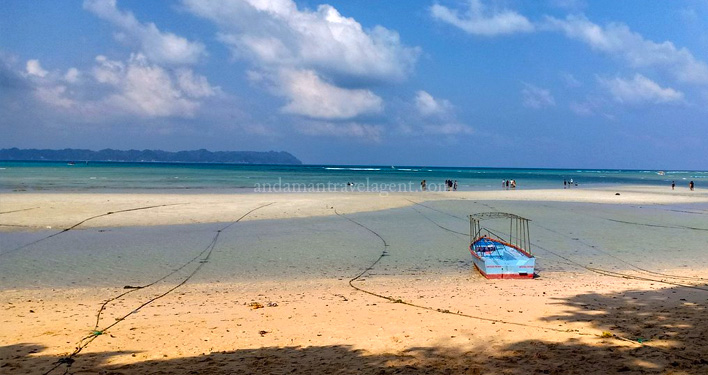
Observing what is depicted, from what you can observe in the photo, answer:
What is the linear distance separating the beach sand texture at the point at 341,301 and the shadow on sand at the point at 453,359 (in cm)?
3

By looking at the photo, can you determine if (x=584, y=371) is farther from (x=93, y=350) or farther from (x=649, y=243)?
(x=649, y=243)

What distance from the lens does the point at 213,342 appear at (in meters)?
7.89

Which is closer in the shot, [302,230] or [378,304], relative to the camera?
[378,304]

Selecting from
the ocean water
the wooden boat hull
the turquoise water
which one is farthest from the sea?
the turquoise water

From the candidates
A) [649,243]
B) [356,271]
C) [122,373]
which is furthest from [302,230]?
[122,373]

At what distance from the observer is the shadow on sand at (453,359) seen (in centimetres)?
664

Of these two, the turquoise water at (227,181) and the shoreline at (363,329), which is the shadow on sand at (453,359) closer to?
the shoreline at (363,329)

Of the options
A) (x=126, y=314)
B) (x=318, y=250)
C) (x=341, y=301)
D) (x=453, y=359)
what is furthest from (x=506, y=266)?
(x=126, y=314)

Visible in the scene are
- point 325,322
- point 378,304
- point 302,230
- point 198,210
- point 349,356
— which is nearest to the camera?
point 349,356

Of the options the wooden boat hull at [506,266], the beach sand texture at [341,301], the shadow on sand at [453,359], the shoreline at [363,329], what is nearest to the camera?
the shadow on sand at [453,359]

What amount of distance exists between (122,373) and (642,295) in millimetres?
10862

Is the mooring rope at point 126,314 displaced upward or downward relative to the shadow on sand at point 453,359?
downward

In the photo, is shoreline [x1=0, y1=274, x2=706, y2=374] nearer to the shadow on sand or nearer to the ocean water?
the shadow on sand

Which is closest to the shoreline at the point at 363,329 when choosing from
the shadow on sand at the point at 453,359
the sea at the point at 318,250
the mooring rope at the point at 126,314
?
the shadow on sand at the point at 453,359
